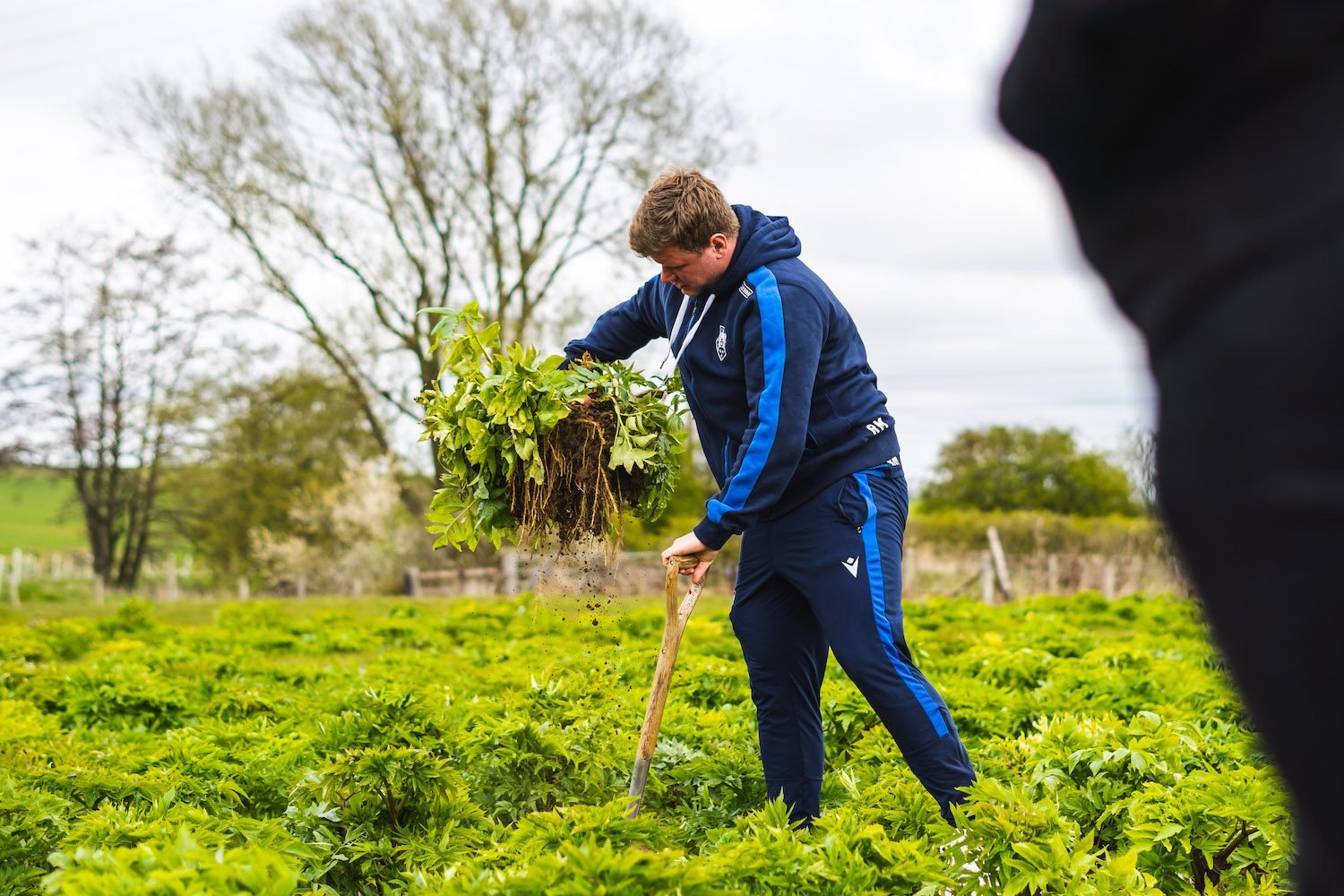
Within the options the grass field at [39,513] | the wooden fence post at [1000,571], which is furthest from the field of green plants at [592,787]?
the grass field at [39,513]

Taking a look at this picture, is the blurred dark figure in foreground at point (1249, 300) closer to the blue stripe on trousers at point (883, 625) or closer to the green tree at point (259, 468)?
the blue stripe on trousers at point (883, 625)

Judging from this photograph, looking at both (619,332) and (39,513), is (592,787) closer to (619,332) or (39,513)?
(619,332)

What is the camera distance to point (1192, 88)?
1.04 meters

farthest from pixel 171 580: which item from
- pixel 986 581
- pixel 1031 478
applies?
pixel 1031 478

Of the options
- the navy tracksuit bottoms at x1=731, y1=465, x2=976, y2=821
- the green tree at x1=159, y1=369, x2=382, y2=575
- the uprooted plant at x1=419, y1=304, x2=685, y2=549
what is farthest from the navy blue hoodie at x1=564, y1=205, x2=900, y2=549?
the green tree at x1=159, y1=369, x2=382, y2=575

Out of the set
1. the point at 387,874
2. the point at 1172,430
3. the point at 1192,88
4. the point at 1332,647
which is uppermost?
the point at 1192,88

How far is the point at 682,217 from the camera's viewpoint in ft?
12.7

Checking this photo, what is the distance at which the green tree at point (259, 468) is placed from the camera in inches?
1079

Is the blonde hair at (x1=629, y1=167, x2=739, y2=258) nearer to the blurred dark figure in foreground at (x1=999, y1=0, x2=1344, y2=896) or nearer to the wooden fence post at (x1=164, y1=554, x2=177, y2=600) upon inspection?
the blurred dark figure in foreground at (x1=999, y1=0, x2=1344, y2=896)

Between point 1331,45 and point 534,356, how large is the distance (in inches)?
145

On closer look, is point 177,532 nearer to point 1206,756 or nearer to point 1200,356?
point 1206,756

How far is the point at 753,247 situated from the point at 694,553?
1.10 metres

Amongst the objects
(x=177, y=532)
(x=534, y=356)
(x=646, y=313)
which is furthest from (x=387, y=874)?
(x=177, y=532)

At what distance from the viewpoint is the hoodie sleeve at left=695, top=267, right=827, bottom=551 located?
3.78 m
